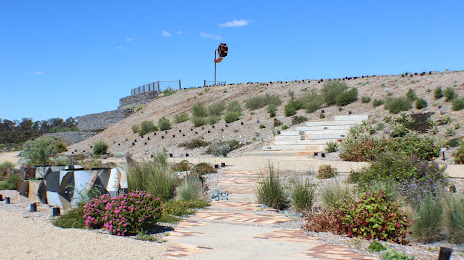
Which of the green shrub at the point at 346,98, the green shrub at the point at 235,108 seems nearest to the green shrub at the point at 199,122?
the green shrub at the point at 235,108

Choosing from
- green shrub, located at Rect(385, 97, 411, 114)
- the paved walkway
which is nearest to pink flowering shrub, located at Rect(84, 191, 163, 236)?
the paved walkway

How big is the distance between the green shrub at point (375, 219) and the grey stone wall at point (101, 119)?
40.3 m

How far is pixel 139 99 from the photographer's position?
168 ft

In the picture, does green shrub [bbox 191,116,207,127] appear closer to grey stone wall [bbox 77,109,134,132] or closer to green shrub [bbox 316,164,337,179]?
green shrub [bbox 316,164,337,179]

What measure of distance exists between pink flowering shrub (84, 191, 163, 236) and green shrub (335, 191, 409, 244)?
2.90 m

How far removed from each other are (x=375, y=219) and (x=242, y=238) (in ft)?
6.07

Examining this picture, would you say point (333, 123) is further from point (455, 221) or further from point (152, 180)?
point (455, 221)

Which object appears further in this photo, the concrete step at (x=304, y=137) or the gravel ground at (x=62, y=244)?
the concrete step at (x=304, y=137)

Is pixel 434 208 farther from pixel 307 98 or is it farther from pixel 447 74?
pixel 447 74

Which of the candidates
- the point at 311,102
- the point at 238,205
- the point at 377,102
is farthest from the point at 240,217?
the point at 311,102

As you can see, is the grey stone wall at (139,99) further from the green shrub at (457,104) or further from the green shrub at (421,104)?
the green shrub at (457,104)

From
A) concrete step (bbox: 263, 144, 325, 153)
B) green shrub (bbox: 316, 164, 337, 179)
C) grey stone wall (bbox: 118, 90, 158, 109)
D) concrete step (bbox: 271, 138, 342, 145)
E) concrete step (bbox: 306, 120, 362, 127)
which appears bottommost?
green shrub (bbox: 316, 164, 337, 179)

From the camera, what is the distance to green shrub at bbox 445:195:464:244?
584cm

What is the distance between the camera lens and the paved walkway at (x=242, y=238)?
5031 millimetres
